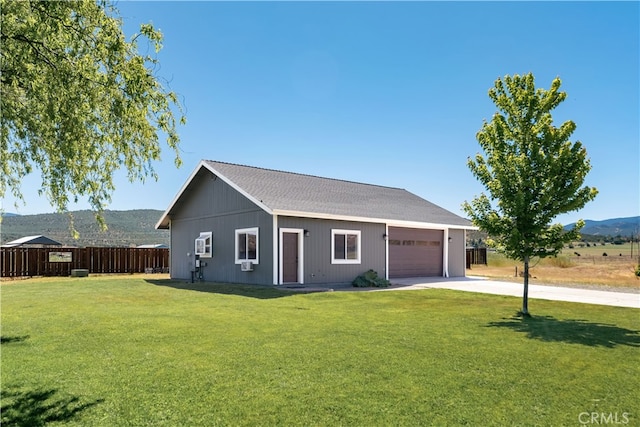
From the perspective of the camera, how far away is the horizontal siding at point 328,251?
17109 mm

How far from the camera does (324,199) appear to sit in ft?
64.3

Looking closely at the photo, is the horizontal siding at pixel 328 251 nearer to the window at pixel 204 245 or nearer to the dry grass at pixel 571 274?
the window at pixel 204 245

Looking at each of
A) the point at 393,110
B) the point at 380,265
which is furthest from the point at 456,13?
the point at 380,265

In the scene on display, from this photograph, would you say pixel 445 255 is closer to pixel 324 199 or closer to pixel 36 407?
pixel 324 199

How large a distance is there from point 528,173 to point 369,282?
8.94 m

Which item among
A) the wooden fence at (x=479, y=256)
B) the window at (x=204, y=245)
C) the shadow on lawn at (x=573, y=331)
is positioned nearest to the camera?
the shadow on lawn at (x=573, y=331)

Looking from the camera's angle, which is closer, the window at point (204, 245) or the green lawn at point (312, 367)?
the green lawn at point (312, 367)

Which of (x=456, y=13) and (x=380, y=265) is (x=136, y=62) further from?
(x=380, y=265)

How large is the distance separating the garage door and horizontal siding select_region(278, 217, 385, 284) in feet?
4.32

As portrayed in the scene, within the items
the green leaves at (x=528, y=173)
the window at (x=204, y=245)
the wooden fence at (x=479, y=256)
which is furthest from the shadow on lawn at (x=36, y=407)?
the wooden fence at (x=479, y=256)

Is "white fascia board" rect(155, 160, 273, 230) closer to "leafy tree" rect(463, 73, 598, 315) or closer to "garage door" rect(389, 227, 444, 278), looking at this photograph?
"garage door" rect(389, 227, 444, 278)

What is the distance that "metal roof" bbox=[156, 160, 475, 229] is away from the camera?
17172mm

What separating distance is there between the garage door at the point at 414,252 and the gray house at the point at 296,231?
49 millimetres

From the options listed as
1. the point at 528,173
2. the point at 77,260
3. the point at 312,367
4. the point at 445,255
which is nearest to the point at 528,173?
the point at 528,173
